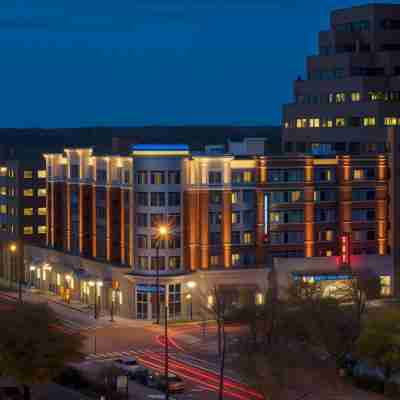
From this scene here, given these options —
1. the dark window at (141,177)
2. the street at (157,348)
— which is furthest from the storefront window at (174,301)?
the dark window at (141,177)

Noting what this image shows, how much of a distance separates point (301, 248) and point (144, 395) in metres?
46.8

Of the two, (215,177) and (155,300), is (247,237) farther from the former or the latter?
(155,300)

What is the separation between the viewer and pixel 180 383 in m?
77.4

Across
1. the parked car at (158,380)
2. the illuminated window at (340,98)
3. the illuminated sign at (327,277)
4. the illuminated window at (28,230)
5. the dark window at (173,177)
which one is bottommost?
the parked car at (158,380)

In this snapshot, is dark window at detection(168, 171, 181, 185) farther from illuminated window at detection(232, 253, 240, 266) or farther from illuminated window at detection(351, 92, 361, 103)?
illuminated window at detection(351, 92, 361, 103)

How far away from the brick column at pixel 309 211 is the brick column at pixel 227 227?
910 cm

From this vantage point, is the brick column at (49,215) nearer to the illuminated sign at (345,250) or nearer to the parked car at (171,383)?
the illuminated sign at (345,250)

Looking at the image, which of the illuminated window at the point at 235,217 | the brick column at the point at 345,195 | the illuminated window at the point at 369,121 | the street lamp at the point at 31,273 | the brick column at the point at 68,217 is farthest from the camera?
the illuminated window at the point at 369,121

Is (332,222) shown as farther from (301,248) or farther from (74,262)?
(74,262)

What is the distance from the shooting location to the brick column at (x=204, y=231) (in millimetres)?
113625

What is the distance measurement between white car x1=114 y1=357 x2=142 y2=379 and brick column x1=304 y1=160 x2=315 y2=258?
37.9 metres

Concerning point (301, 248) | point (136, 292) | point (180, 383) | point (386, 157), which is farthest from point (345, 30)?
point (180, 383)

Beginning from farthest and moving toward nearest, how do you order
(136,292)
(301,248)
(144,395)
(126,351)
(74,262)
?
(74,262)
(301,248)
(136,292)
(126,351)
(144,395)

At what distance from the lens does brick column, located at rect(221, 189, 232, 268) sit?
11444 cm
